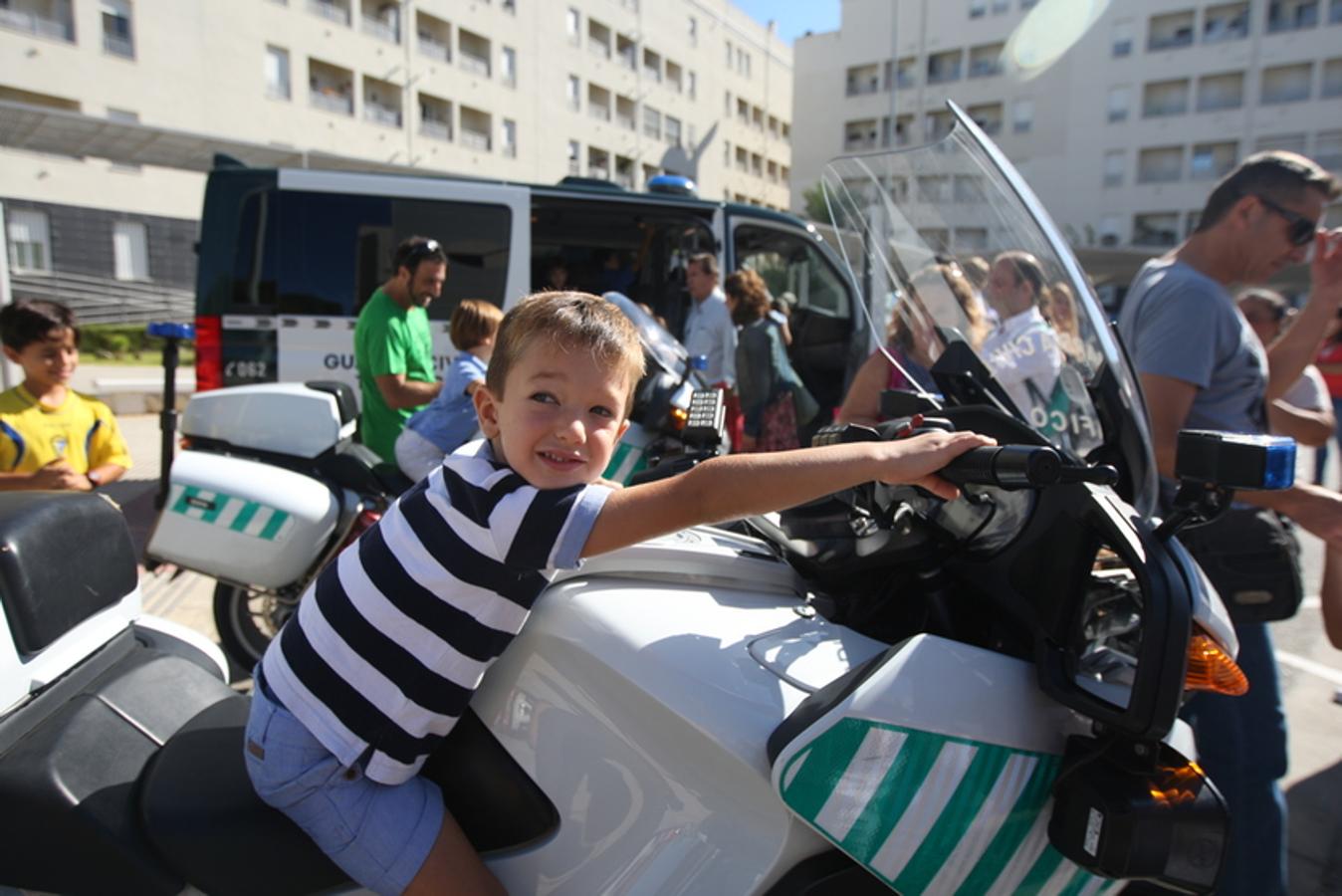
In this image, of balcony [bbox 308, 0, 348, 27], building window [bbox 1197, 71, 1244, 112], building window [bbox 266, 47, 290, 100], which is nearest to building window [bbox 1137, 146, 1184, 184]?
building window [bbox 1197, 71, 1244, 112]

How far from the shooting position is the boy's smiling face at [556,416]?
1242 mm

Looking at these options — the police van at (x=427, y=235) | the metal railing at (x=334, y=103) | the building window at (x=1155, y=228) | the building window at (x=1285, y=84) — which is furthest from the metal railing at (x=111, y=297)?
the building window at (x=1285, y=84)

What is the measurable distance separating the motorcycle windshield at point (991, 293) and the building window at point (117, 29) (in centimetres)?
3104

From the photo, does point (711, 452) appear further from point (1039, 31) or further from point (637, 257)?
point (1039, 31)

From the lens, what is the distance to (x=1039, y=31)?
45406 millimetres

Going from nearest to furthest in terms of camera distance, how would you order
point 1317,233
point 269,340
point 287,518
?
point 1317,233 < point 287,518 < point 269,340

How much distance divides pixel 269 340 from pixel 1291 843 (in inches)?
235

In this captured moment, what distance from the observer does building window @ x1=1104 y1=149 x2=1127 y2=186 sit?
44.3m

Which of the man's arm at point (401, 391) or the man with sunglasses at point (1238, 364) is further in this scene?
the man's arm at point (401, 391)

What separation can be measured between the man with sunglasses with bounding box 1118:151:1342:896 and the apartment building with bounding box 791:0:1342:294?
3911cm

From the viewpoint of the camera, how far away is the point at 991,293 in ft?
5.42

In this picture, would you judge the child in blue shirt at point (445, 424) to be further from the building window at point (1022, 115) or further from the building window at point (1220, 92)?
the building window at point (1022, 115)

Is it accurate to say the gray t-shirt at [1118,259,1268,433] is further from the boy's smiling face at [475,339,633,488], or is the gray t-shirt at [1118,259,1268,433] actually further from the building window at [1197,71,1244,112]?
the building window at [1197,71,1244,112]

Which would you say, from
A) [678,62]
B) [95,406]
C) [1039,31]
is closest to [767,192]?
[678,62]
